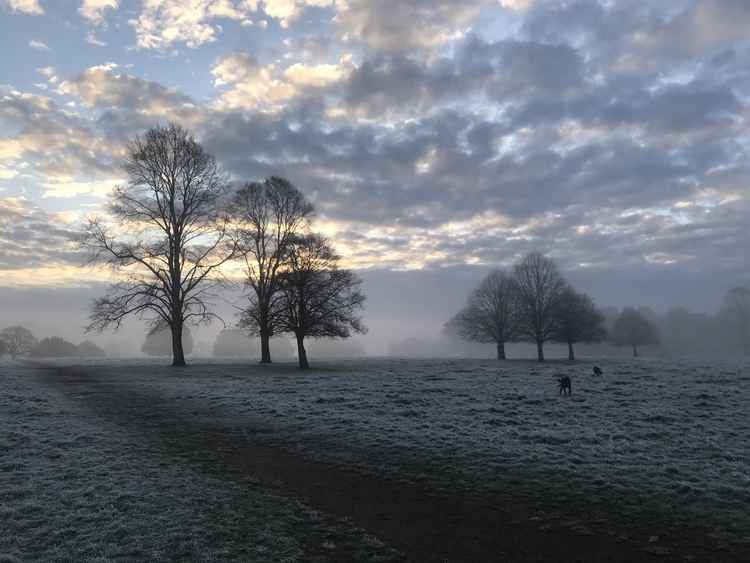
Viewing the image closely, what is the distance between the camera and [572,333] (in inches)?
2507

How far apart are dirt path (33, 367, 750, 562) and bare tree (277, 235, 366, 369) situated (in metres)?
24.0

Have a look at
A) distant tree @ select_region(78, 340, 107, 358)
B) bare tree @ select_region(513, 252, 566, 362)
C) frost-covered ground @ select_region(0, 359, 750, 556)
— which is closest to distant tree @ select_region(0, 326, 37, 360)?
distant tree @ select_region(78, 340, 107, 358)

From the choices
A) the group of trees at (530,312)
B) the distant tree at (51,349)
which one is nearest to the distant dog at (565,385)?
the group of trees at (530,312)

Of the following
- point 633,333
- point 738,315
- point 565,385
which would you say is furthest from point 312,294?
point 738,315

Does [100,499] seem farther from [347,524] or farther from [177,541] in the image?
[347,524]

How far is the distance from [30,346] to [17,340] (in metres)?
3.47

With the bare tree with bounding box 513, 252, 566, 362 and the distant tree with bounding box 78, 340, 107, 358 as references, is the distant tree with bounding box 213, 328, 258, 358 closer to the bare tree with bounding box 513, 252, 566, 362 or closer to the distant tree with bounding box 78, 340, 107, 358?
the distant tree with bounding box 78, 340, 107, 358

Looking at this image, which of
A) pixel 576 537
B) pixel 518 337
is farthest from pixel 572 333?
pixel 576 537

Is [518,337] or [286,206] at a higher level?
[286,206]

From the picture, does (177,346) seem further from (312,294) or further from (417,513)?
(417,513)

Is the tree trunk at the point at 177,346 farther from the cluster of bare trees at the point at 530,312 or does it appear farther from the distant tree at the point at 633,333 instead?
the distant tree at the point at 633,333

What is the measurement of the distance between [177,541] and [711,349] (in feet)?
495

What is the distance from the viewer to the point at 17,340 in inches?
4313

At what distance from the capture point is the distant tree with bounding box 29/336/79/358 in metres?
106
